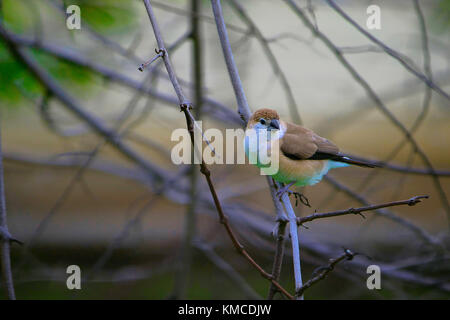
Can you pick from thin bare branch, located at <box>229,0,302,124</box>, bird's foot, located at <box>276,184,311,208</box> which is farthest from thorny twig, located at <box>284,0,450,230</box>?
bird's foot, located at <box>276,184,311,208</box>

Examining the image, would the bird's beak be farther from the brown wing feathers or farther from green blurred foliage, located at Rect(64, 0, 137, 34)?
green blurred foliage, located at Rect(64, 0, 137, 34)

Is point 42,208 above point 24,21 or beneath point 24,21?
beneath

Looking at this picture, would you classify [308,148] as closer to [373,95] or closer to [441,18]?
[373,95]

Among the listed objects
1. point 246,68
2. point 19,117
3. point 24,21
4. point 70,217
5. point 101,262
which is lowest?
point 101,262

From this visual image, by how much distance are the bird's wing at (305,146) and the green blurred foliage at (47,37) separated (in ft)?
2.20

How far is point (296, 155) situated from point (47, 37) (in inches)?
41.7

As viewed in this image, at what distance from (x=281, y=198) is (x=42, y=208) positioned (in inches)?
53.2

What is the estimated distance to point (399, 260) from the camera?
1.28 metres

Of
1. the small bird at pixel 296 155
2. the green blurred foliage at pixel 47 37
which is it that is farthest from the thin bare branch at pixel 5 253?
the green blurred foliage at pixel 47 37

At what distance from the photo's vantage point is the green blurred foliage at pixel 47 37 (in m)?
1.20

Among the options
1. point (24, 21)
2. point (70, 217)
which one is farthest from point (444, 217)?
point (70, 217)

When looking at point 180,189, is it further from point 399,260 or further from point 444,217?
point 444,217
